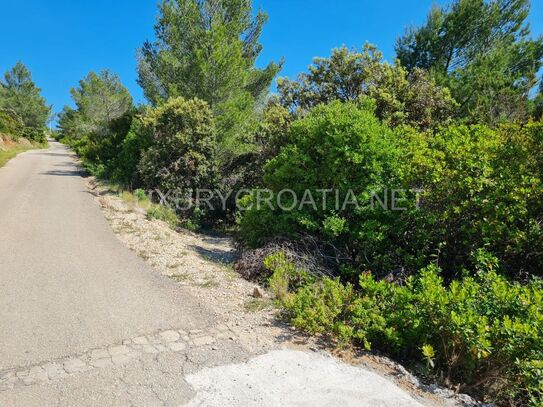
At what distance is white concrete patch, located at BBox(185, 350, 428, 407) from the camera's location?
2.85 meters

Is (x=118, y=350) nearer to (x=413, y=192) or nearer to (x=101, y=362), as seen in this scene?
(x=101, y=362)

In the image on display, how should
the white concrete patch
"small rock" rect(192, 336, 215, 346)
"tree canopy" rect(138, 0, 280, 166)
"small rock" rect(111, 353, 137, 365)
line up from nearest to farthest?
the white concrete patch → "small rock" rect(111, 353, 137, 365) → "small rock" rect(192, 336, 215, 346) → "tree canopy" rect(138, 0, 280, 166)

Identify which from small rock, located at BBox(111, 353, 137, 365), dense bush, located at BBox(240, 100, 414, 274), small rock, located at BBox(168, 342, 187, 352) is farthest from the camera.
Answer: dense bush, located at BBox(240, 100, 414, 274)

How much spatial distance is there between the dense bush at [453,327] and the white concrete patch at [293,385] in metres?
0.46

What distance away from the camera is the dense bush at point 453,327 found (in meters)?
2.99

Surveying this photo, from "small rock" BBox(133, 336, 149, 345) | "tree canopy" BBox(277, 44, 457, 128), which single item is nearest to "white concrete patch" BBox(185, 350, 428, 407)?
"small rock" BBox(133, 336, 149, 345)

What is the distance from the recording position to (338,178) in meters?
6.27

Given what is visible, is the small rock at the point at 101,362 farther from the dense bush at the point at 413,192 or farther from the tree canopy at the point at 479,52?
the tree canopy at the point at 479,52

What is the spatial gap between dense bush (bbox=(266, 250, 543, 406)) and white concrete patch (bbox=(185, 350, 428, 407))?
46cm

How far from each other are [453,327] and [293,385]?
1615 mm

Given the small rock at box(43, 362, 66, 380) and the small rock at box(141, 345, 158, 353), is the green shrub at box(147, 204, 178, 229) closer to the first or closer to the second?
the small rock at box(141, 345, 158, 353)

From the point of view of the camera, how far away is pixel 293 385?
3055 millimetres

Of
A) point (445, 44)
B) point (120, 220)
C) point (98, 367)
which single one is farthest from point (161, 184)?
point (445, 44)

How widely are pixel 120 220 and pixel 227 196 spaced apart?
4.90 metres
